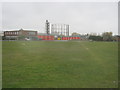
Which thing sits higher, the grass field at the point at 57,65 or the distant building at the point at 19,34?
the distant building at the point at 19,34

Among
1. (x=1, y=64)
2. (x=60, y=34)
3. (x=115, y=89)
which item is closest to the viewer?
(x=115, y=89)

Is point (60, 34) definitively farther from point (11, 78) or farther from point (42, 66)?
point (11, 78)

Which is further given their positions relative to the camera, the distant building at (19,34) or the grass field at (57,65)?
the distant building at (19,34)

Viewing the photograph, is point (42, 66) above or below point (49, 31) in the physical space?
below

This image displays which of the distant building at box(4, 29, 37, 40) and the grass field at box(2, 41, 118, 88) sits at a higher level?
the distant building at box(4, 29, 37, 40)

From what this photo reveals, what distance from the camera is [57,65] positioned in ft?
7.50

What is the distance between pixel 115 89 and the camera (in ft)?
5.25

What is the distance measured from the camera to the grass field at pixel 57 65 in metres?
1.71

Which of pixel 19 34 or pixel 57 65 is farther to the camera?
pixel 19 34

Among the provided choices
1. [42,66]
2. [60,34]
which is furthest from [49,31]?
[42,66]

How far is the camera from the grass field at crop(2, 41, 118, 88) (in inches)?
67.3

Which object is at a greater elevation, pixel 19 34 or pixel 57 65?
pixel 19 34

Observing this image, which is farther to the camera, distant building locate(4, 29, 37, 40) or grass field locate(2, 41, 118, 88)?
distant building locate(4, 29, 37, 40)

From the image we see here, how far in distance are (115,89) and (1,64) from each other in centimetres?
208
